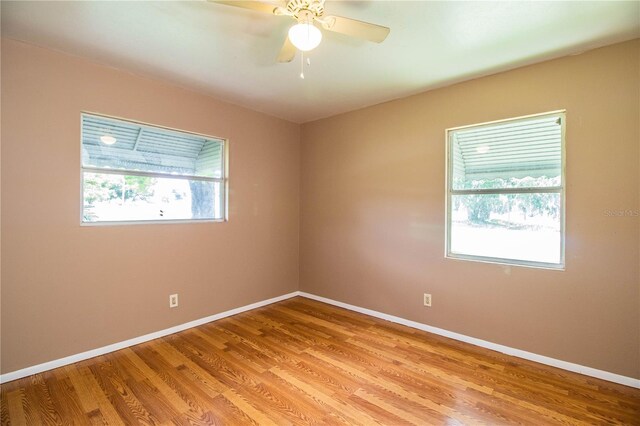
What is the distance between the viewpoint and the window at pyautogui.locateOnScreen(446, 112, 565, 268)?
96.7 inches

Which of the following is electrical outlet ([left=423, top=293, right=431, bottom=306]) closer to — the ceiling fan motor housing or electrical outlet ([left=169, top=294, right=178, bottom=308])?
electrical outlet ([left=169, top=294, right=178, bottom=308])

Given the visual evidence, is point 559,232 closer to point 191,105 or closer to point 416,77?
point 416,77

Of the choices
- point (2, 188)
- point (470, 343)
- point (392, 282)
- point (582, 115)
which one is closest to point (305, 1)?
point (582, 115)

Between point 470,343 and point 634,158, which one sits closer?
point 634,158

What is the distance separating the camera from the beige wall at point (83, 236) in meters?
2.17

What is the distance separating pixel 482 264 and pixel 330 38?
2380 mm

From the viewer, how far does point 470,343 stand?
281 centimetres

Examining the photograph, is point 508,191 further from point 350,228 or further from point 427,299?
point 350,228

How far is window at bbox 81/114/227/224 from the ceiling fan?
1838 mm

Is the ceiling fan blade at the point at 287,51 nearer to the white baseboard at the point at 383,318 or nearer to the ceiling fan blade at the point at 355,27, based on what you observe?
the ceiling fan blade at the point at 355,27

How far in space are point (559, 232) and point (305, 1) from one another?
2.59 metres

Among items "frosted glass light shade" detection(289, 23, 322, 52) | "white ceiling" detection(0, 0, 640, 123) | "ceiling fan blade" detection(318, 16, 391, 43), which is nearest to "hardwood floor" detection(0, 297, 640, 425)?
"frosted glass light shade" detection(289, 23, 322, 52)

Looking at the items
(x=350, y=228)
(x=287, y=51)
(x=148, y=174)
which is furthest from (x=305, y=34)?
(x=350, y=228)

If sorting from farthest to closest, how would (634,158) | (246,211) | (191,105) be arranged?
(246,211), (191,105), (634,158)
